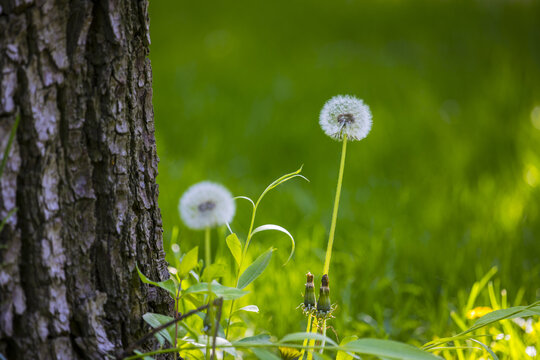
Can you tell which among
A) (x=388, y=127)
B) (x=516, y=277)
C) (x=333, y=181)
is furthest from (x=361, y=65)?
(x=516, y=277)

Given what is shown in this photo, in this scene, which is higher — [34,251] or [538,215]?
[34,251]

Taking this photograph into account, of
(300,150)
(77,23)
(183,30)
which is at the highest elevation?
(183,30)

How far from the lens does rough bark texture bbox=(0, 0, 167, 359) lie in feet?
2.99

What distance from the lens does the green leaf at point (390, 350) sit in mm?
848

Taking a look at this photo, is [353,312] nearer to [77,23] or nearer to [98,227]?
[98,227]

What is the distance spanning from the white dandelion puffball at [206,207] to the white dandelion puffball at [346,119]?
0.98 ft

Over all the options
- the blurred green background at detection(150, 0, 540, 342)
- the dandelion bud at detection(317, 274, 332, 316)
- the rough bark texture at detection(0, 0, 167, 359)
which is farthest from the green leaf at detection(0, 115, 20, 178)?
the blurred green background at detection(150, 0, 540, 342)

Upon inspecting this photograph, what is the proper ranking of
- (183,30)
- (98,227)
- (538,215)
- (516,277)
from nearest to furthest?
(98,227) → (516,277) → (538,215) → (183,30)

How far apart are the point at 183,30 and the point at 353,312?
480 cm

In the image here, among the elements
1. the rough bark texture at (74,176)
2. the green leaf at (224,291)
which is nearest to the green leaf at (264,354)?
the green leaf at (224,291)

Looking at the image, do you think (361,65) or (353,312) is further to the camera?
(361,65)

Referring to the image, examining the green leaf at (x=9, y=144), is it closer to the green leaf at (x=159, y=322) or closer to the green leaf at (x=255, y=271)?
the green leaf at (x=159, y=322)

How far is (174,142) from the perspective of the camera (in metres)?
3.72

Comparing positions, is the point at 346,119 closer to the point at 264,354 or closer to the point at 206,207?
the point at 206,207
